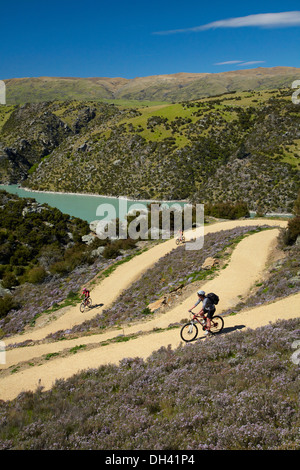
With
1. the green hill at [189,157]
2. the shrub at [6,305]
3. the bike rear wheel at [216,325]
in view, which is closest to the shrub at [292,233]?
the bike rear wheel at [216,325]

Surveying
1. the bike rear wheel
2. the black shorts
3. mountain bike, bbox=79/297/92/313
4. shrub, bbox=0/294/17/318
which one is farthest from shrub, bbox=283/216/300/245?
shrub, bbox=0/294/17/318

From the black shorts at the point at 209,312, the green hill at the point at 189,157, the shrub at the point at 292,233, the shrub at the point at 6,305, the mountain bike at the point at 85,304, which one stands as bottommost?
the shrub at the point at 6,305

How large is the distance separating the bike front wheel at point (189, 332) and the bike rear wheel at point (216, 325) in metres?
0.72

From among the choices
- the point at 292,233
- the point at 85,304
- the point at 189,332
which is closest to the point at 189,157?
the point at 292,233

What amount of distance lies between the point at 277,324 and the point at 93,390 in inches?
266

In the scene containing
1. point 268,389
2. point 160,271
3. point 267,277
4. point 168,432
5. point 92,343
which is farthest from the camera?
point 160,271

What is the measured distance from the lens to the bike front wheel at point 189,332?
489 inches

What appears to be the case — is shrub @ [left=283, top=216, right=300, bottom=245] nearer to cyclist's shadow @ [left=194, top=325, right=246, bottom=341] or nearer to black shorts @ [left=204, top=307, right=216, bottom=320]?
cyclist's shadow @ [left=194, top=325, right=246, bottom=341]

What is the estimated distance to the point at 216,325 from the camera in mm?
12531

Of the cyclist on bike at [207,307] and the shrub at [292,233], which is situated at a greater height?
the shrub at [292,233]

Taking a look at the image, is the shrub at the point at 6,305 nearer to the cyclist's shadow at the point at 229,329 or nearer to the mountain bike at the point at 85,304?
the mountain bike at the point at 85,304

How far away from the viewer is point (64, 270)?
30.2 meters
